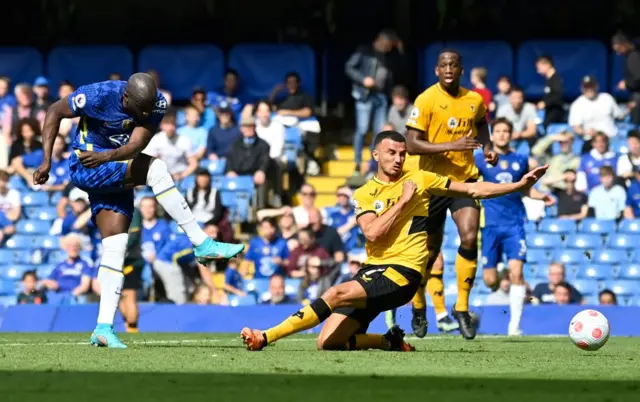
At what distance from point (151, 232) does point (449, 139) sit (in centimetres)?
752

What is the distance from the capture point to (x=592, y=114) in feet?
69.6

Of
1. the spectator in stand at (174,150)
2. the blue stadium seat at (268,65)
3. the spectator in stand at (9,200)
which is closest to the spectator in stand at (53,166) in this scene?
the spectator in stand at (9,200)

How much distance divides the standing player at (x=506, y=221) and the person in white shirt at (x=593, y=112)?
18.1 feet

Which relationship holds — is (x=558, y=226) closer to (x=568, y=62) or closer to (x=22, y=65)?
(x=568, y=62)

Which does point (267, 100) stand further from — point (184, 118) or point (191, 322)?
point (191, 322)

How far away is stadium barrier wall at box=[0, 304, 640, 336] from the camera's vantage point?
1686 cm

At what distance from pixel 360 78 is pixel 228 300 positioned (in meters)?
4.40

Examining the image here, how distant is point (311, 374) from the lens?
8.83m

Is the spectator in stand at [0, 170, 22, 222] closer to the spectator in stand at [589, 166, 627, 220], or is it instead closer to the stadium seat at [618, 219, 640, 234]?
the spectator in stand at [589, 166, 627, 220]

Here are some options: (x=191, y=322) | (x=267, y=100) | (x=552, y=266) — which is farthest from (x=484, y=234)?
(x=267, y=100)

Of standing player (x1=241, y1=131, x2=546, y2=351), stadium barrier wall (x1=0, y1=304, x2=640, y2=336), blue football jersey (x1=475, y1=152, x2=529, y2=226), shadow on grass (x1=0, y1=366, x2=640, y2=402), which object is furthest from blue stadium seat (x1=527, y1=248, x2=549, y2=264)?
shadow on grass (x1=0, y1=366, x2=640, y2=402)

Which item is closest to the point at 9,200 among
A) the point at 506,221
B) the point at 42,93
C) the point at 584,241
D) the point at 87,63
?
the point at 42,93

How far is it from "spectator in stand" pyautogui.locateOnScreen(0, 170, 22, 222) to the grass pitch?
9306 mm

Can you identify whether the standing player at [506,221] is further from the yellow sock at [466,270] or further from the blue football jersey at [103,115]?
the blue football jersey at [103,115]
